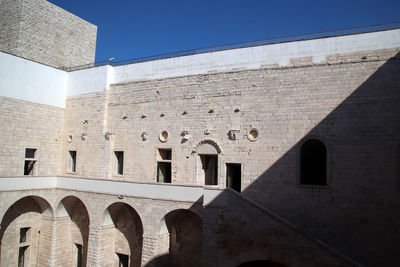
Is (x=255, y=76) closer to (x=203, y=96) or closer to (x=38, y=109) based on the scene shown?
(x=203, y=96)

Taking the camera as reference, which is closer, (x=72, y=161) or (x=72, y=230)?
(x=72, y=230)

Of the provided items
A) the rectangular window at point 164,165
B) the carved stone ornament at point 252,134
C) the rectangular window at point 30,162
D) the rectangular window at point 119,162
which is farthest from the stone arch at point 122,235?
the carved stone ornament at point 252,134

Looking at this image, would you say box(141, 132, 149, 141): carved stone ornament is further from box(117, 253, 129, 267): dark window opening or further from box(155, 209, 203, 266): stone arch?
box(117, 253, 129, 267): dark window opening

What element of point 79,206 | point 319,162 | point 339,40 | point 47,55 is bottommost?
point 79,206

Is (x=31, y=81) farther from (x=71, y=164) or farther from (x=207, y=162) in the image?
(x=207, y=162)

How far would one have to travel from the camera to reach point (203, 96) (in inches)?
506

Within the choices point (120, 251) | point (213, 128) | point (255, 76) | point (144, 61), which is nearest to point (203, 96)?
point (213, 128)

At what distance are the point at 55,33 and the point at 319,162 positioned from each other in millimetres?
15812

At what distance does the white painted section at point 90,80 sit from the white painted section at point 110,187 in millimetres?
4495

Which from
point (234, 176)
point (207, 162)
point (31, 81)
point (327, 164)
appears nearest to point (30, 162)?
point (31, 81)

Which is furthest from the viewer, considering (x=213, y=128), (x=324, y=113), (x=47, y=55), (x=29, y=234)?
(x=47, y=55)

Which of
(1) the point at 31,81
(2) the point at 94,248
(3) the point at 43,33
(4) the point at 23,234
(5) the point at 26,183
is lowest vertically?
(2) the point at 94,248

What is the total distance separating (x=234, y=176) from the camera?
12.5 m

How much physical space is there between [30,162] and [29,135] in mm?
1366
